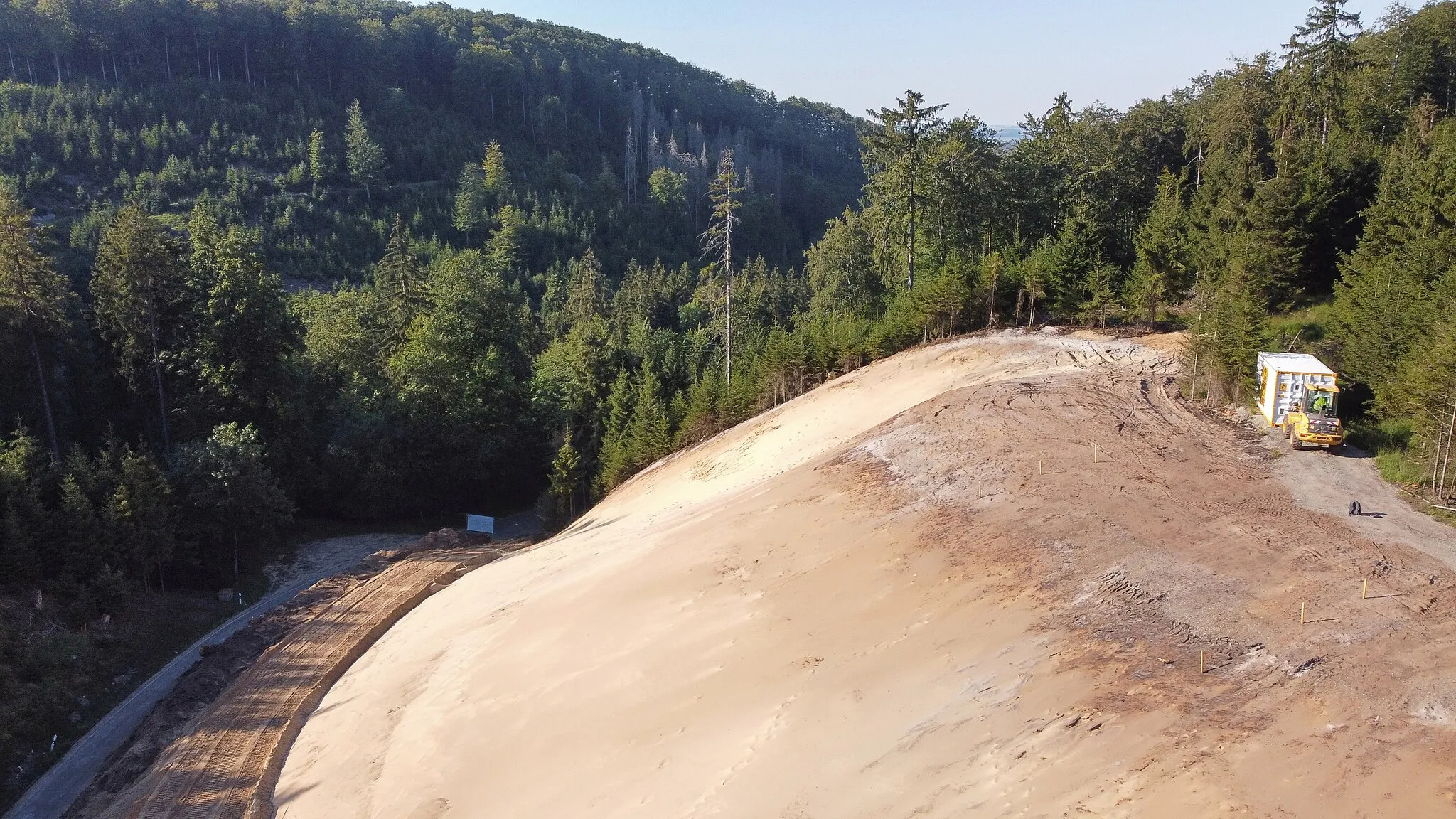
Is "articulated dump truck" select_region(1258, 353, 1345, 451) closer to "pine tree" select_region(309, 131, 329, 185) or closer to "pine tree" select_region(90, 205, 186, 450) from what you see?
"pine tree" select_region(90, 205, 186, 450)

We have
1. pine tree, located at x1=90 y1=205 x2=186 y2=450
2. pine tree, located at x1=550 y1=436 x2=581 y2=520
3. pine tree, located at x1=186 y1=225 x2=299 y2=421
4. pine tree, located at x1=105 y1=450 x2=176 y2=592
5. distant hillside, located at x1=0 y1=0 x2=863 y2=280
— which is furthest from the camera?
distant hillside, located at x1=0 y1=0 x2=863 y2=280

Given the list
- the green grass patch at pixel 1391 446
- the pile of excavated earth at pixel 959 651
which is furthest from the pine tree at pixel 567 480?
the green grass patch at pixel 1391 446

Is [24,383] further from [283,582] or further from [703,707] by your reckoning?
[703,707]

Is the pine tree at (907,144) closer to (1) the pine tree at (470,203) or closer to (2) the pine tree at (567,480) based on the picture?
(2) the pine tree at (567,480)

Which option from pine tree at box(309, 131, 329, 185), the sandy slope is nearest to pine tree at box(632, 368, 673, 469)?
the sandy slope

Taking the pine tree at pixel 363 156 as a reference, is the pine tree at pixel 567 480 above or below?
below

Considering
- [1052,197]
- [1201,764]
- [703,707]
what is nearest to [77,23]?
[1052,197]

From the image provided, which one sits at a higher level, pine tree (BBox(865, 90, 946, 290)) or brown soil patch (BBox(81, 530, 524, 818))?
pine tree (BBox(865, 90, 946, 290))
